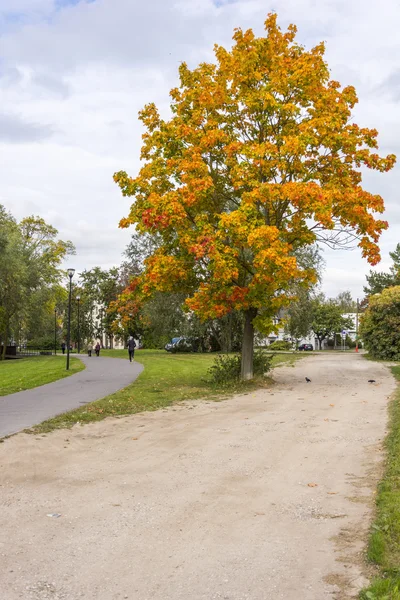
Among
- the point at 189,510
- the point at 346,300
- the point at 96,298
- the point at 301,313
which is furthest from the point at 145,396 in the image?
the point at 346,300

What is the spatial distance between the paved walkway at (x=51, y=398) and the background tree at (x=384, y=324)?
49.3 ft

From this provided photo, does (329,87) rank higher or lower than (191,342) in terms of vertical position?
higher

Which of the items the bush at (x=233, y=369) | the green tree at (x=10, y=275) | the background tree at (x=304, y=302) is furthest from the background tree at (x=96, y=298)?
the bush at (x=233, y=369)

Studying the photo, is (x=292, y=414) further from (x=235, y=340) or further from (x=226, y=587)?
(x=235, y=340)

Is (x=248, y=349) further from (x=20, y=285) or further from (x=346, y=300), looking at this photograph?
(x=346, y=300)

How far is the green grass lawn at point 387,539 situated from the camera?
13.1 ft

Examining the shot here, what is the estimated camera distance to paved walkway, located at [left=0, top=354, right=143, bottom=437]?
1158 centimetres

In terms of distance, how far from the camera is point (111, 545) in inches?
196

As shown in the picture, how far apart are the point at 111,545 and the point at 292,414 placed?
25.3 ft

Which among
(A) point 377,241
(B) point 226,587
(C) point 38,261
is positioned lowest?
(B) point 226,587

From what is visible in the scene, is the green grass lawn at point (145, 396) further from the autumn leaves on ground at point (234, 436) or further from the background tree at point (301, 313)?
the background tree at point (301, 313)

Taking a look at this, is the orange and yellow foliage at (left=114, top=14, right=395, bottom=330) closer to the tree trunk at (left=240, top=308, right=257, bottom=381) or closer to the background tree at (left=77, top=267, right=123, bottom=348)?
the tree trunk at (left=240, top=308, right=257, bottom=381)

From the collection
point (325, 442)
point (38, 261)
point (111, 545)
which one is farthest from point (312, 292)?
point (111, 545)

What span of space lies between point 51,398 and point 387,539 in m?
11.9
